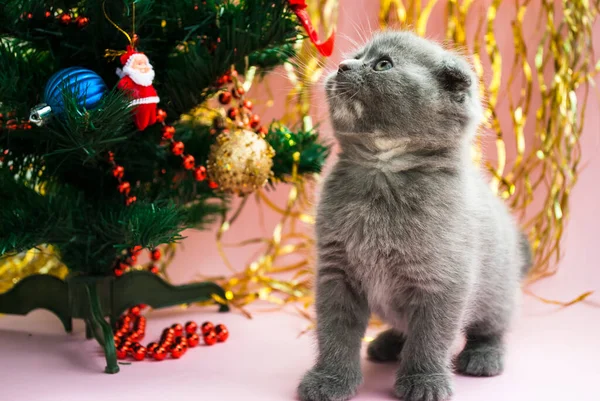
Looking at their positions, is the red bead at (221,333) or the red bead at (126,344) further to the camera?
the red bead at (221,333)

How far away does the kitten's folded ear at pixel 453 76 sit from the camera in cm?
96

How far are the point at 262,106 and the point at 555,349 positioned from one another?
0.91 meters

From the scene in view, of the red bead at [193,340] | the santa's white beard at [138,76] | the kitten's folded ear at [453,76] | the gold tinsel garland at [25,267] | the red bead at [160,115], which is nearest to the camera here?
the kitten's folded ear at [453,76]

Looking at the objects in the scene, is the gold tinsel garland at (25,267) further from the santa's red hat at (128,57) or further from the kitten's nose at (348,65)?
the kitten's nose at (348,65)

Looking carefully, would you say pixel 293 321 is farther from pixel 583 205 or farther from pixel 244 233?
pixel 583 205

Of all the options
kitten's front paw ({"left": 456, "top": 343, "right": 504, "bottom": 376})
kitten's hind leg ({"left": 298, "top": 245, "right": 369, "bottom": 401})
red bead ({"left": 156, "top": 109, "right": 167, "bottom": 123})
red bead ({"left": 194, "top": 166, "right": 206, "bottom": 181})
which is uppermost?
red bead ({"left": 156, "top": 109, "right": 167, "bottom": 123})

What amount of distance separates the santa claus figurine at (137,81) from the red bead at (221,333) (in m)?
0.45

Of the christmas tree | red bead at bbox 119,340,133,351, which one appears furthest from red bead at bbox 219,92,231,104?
red bead at bbox 119,340,133,351

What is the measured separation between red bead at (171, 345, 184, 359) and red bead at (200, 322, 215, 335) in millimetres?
91

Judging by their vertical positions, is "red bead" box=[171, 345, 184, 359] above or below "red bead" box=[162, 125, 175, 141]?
below

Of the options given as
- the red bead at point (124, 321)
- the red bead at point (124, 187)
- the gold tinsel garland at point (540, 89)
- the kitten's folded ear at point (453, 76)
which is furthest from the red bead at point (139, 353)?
the gold tinsel garland at point (540, 89)

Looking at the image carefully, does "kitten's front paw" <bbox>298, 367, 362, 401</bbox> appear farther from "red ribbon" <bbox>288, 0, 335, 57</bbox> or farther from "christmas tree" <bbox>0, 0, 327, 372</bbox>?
"red ribbon" <bbox>288, 0, 335, 57</bbox>

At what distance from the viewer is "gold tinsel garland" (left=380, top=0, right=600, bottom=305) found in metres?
1.62

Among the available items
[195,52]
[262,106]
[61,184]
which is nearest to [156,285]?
[61,184]
